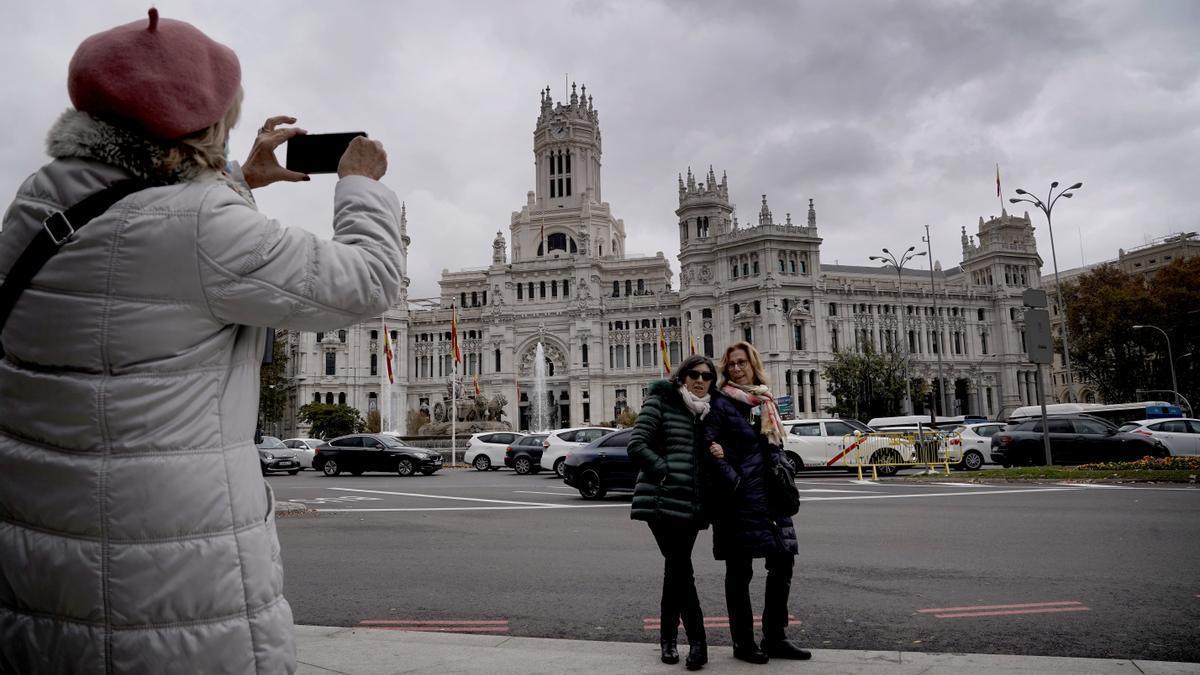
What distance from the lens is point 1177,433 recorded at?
24906 mm

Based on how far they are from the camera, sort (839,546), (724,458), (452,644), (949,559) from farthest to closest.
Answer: (839,546) < (949,559) < (724,458) < (452,644)

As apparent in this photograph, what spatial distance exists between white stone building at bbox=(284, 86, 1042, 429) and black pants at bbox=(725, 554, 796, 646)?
7077 cm

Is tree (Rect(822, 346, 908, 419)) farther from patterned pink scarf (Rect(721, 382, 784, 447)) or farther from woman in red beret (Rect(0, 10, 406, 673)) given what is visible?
woman in red beret (Rect(0, 10, 406, 673))

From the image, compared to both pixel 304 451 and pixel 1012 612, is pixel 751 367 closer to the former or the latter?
pixel 1012 612

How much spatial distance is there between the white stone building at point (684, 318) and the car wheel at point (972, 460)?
159ft

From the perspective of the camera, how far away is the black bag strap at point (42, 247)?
194 cm

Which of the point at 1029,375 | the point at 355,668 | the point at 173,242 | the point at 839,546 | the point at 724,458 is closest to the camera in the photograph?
the point at 173,242

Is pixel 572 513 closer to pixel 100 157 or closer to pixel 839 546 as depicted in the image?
pixel 839 546

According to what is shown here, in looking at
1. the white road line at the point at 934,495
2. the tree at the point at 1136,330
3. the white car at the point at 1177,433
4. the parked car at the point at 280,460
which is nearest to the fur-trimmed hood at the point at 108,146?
the white road line at the point at 934,495

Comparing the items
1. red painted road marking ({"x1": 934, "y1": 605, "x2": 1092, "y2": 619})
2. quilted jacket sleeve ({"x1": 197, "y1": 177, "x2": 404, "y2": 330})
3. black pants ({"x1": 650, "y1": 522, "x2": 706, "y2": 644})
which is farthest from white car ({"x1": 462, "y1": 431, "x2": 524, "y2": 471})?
quilted jacket sleeve ({"x1": 197, "y1": 177, "x2": 404, "y2": 330})

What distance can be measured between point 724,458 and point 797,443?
1955 cm

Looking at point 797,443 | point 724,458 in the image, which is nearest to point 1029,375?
point 797,443

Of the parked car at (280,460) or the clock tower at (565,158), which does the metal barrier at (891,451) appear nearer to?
the parked car at (280,460)

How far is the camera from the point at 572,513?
1397 centimetres
